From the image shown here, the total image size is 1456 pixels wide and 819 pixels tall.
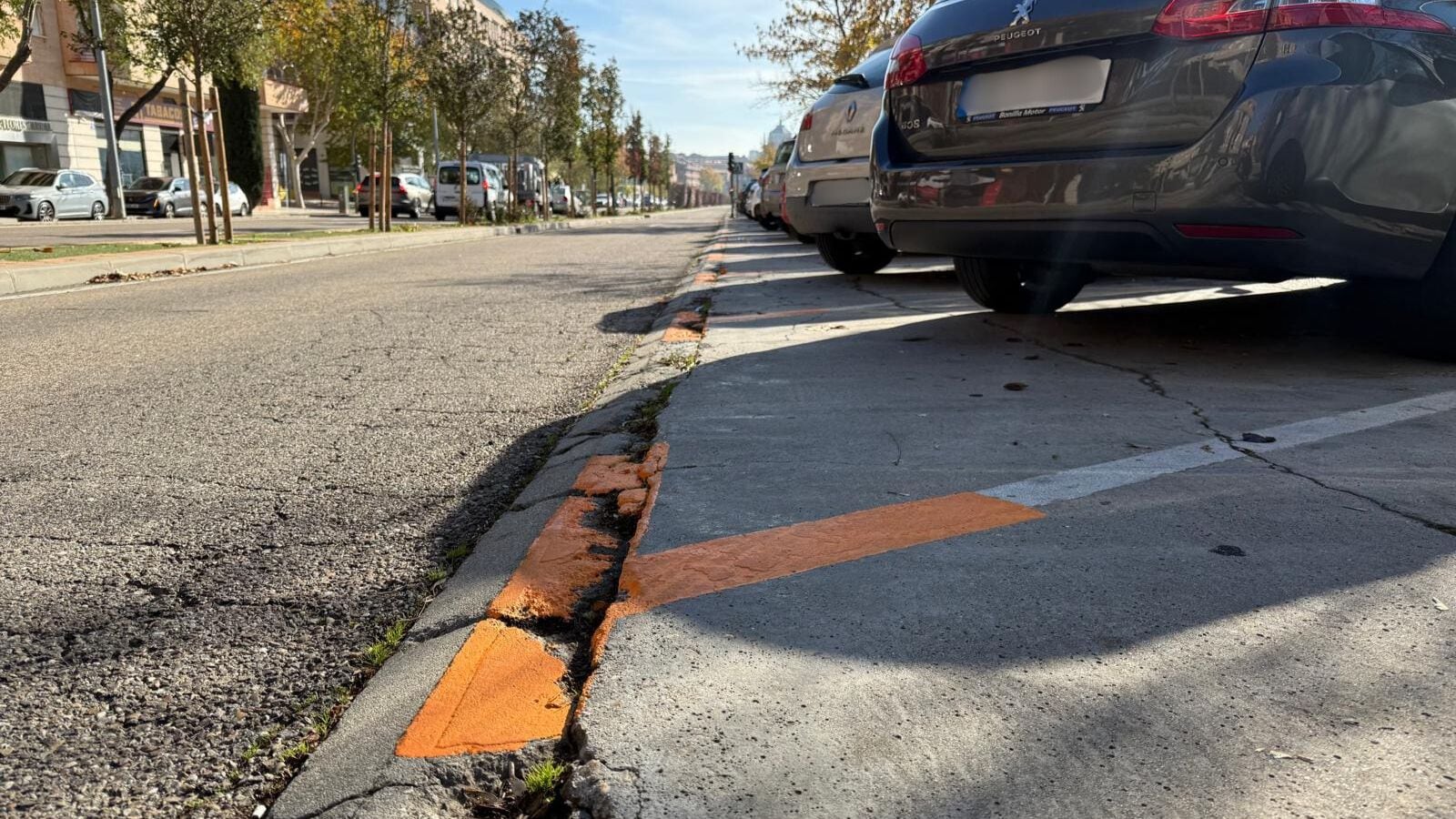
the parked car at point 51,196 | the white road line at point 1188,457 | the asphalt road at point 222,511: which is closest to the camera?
the asphalt road at point 222,511

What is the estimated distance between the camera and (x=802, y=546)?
2154 mm

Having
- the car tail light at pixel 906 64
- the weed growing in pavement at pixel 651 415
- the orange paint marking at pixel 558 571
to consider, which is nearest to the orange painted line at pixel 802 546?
the orange paint marking at pixel 558 571

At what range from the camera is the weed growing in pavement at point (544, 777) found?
4.46 feet

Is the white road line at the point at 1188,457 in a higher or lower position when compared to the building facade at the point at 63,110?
lower

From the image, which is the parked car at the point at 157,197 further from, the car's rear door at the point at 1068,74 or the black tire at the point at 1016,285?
the car's rear door at the point at 1068,74

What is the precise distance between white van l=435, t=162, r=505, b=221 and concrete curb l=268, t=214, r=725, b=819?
95.4 feet

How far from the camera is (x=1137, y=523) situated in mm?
2240

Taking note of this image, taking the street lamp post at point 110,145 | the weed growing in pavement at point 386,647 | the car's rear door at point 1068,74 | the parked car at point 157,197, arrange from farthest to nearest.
Answer: the parked car at point 157,197 < the street lamp post at point 110,145 < the car's rear door at point 1068,74 < the weed growing in pavement at point 386,647

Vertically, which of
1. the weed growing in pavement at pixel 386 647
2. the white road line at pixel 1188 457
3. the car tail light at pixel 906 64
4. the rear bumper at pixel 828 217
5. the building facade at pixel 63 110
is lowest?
the weed growing in pavement at pixel 386 647

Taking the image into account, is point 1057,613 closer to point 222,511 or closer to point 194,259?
point 222,511

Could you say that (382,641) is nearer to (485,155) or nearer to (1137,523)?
(1137,523)

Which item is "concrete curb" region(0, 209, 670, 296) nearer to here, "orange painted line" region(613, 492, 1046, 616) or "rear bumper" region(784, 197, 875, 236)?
"rear bumper" region(784, 197, 875, 236)

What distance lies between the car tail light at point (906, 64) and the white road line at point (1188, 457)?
209cm

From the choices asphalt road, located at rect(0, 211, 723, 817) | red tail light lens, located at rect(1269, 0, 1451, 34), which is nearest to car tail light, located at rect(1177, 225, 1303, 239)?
red tail light lens, located at rect(1269, 0, 1451, 34)
